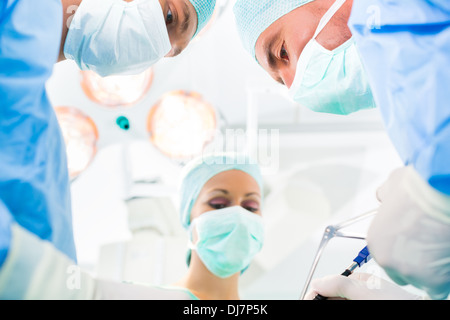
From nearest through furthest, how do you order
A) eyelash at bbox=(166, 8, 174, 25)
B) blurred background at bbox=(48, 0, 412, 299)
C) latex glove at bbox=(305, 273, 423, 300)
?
latex glove at bbox=(305, 273, 423, 300) → eyelash at bbox=(166, 8, 174, 25) → blurred background at bbox=(48, 0, 412, 299)

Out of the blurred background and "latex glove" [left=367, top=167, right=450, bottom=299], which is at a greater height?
the blurred background

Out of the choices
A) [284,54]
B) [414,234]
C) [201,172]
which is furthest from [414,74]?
[201,172]

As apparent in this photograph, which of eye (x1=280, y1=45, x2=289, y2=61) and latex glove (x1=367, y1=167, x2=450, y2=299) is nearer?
latex glove (x1=367, y1=167, x2=450, y2=299)

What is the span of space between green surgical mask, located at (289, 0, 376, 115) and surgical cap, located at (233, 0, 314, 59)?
0.51 ft

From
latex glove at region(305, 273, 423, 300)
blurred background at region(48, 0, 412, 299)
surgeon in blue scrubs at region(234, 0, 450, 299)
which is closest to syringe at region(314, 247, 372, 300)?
latex glove at region(305, 273, 423, 300)

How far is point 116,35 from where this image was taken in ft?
3.73

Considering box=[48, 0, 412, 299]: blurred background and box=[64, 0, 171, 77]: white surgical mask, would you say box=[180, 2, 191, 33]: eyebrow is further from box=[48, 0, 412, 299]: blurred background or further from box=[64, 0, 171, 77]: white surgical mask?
box=[48, 0, 412, 299]: blurred background

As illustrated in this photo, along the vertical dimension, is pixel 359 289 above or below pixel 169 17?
below

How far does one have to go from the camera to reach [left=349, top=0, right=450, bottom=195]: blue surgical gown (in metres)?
0.58

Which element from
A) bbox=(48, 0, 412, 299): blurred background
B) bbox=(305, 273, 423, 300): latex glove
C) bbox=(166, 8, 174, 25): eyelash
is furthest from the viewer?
bbox=(48, 0, 412, 299): blurred background

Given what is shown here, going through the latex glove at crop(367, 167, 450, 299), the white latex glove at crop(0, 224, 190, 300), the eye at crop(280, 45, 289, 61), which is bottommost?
the white latex glove at crop(0, 224, 190, 300)

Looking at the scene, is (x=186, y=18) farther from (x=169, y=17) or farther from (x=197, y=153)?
Result: (x=197, y=153)

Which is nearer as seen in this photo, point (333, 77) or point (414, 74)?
point (414, 74)

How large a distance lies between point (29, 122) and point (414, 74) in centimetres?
69
